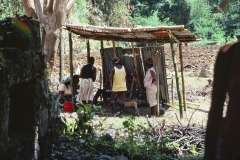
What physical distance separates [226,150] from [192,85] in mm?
17863

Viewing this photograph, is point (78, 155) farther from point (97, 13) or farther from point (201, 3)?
point (201, 3)

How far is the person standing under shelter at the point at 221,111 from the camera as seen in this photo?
201 centimetres

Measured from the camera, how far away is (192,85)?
19.7 metres

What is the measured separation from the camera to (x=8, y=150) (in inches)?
170

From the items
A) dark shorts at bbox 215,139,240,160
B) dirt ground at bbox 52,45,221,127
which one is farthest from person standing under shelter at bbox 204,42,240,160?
dirt ground at bbox 52,45,221,127

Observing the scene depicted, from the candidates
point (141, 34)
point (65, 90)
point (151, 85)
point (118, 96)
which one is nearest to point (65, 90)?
point (65, 90)

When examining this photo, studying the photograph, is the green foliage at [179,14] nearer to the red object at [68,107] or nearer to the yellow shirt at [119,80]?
the yellow shirt at [119,80]

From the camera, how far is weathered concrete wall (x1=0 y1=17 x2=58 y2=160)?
4.17m

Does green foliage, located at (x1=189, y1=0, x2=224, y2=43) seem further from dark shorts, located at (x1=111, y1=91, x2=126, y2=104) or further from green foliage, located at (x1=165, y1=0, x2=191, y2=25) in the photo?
dark shorts, located at (x1=111, y1=91, x2=126, y2=104)

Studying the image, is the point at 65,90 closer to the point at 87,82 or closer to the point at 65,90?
the point at 65,90

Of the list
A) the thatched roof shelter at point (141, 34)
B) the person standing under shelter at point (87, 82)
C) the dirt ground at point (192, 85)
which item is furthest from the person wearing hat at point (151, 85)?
the person standing under shelter at point (87, 82)

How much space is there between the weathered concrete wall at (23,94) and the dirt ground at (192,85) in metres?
3.29

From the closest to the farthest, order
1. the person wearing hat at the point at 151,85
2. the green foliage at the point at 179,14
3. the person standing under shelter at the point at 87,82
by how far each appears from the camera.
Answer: the person wearing hat at the point at 151,85
the person standing under shelter at the point at 87,82
the green foliage at the point at 179,14

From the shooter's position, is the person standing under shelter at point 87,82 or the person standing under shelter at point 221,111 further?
the person standing under shelter at point 87,82
